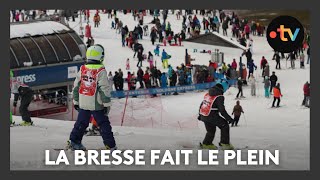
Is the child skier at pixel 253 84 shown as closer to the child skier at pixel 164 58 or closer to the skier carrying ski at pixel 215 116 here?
the child skier at pixel 164 58

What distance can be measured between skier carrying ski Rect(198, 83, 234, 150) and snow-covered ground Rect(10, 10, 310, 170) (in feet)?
1.71

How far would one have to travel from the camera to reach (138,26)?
4128 cm

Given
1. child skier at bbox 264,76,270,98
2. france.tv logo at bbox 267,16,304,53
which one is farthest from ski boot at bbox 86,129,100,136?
child skier at bbox 264,76,270,98

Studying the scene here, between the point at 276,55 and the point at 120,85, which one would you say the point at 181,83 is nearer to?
the point at 120,85

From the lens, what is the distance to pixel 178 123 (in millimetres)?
27875

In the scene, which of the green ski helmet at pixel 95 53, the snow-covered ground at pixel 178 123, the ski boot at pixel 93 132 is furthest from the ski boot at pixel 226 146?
the green ski helmet at pixel 95 53

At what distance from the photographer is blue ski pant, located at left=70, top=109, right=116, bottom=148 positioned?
19578 mm

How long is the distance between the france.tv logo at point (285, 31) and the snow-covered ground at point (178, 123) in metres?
1.94

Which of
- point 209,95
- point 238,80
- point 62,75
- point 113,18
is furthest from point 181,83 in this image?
point 209,95

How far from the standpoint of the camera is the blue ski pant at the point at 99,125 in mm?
19578

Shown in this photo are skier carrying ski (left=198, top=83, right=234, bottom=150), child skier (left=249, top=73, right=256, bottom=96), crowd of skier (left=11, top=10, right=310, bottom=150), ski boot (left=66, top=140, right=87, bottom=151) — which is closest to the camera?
crowd of skier (left=11, top=10, right=310, bottom=150)

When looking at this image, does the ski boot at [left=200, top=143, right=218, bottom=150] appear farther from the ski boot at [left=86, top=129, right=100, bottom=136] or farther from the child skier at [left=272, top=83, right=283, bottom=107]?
the child skier at [left=272, top=83, right=283, bottom=107]

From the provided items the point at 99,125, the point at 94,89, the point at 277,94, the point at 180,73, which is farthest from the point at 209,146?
the point at 180,73

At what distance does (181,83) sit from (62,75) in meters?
6.96
